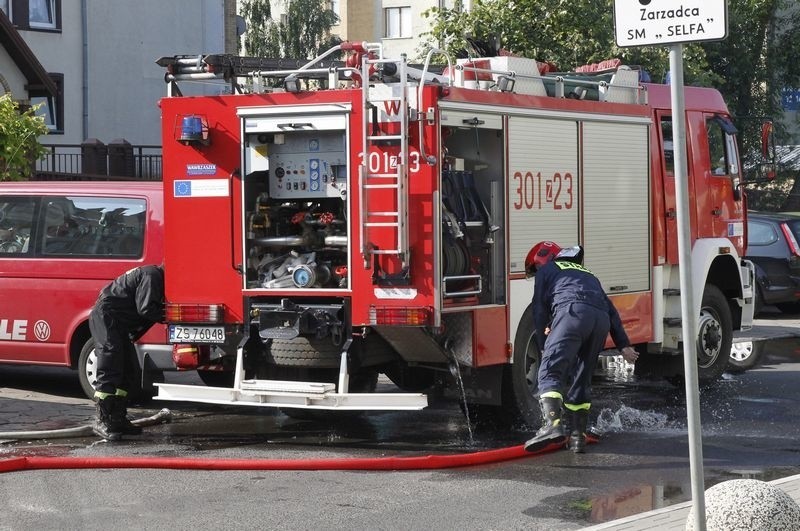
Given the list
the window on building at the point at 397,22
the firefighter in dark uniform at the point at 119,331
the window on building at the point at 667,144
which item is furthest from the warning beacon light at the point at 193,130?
the window on building at the point at 397,22

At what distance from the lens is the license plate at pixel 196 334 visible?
9844mm

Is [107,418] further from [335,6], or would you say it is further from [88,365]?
[335,6]

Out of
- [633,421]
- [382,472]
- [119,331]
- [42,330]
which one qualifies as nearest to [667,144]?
[633,421]

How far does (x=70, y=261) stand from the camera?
37.5 feet

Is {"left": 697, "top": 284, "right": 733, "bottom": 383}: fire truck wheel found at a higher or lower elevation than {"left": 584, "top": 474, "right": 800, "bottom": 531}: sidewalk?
higher

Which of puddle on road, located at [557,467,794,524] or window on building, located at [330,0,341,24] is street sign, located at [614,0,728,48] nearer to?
puddle on road, located at [557,467,794,524]

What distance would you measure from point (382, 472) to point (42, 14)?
2506 cm

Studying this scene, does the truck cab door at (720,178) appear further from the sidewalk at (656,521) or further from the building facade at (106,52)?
the building facade at (106,52)

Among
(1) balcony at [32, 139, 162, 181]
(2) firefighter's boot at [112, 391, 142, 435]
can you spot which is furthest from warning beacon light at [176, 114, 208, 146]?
(1) balcony at [32, 139, 162, 181]

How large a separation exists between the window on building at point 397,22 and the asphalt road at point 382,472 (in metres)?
48.2

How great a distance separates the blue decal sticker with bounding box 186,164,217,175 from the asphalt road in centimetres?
197

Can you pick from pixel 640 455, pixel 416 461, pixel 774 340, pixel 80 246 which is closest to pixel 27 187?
pixel 80 246

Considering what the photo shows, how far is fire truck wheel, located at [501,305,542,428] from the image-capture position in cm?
1005

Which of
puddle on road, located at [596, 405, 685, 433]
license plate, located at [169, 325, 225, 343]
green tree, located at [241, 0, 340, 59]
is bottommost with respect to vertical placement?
puddle on road, located at [596, 405, 685, 433]
